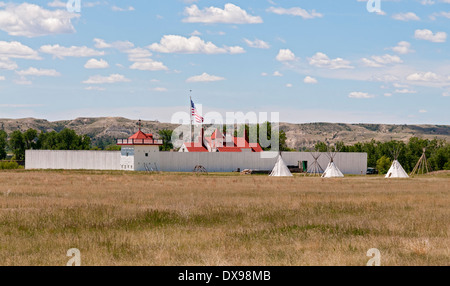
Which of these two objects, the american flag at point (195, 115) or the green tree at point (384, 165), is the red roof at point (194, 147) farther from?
the green tree at point (384, 165)

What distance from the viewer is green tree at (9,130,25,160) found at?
14425 centimetres

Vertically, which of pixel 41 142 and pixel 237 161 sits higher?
pixel 41 142

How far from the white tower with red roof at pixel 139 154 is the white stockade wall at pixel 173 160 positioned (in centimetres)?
37

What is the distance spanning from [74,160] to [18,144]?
196ft

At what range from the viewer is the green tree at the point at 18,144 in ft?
473

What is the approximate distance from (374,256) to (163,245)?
6281 mm

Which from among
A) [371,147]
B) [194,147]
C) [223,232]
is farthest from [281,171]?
[371,147]

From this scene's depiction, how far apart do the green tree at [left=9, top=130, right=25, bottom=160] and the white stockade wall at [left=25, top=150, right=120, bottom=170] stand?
50953mm

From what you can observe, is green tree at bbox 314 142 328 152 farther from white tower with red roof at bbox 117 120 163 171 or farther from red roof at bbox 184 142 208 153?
white tower with red roof at bbox 117 120 163 171

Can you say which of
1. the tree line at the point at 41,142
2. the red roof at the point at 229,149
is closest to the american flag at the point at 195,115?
the red roof at the point at 229,149

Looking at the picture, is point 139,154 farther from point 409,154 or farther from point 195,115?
point 409,154

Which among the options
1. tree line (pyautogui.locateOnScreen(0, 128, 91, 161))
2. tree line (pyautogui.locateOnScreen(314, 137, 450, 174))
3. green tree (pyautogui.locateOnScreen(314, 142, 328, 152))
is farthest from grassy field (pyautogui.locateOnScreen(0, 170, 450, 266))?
tree line (pyautogui.locateOnScreen(0, 128, 91, 161))

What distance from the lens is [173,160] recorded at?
92625 millimetres
